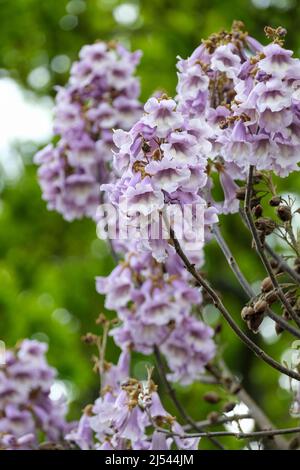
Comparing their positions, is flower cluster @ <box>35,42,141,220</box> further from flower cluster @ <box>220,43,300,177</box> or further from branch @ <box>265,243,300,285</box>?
flower cluster @ <box>220,43,300,177</box>

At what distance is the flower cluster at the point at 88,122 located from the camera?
3.33m

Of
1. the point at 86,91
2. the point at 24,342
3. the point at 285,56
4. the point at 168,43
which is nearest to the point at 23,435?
the point at 24,342

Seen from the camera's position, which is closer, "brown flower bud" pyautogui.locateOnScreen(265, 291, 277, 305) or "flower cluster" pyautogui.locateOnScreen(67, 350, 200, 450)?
"brown flower bud" pyautogui.locateOnScreen(265, 291, 277, 305)

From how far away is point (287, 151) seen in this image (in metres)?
1.96

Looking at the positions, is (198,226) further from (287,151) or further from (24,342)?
(24,342)

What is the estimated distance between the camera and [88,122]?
132 inches

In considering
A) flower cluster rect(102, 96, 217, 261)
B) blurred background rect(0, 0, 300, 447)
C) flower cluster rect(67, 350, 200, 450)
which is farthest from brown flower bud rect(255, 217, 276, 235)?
blurred background rect(0, 0, 300, 447)

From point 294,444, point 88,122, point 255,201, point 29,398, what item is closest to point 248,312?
point 255,201

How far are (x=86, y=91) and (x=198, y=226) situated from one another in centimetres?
157

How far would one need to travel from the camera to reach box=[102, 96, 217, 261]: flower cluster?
1.80 meters

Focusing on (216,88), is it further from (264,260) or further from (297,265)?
(264,260)

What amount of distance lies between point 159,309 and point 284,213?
3.47ft

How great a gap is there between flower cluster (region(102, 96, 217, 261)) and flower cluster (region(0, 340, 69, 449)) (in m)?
1.60

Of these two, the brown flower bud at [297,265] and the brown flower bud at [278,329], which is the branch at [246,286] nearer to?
the brown flower bud at [278,329]
